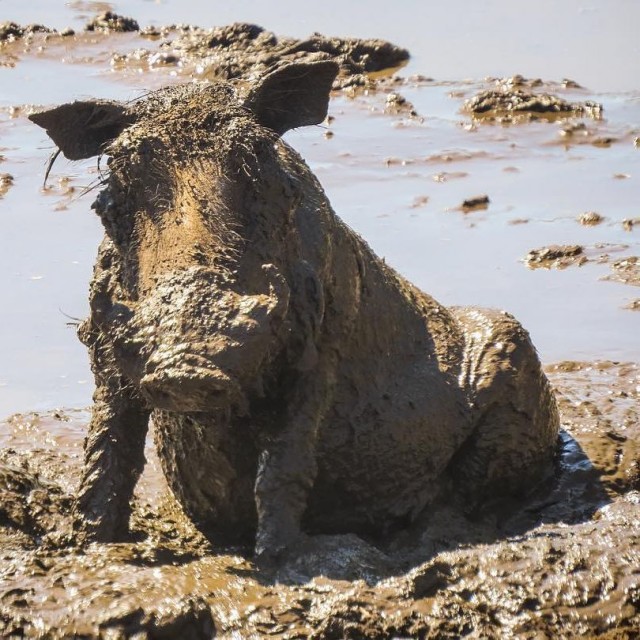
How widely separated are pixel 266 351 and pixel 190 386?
2.35 feet

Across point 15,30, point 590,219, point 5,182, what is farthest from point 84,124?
point 15,30

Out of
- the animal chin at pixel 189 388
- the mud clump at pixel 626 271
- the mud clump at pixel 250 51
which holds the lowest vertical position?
the mud clump at pixel 626 271

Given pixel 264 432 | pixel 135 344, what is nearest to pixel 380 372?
pixel 264 432

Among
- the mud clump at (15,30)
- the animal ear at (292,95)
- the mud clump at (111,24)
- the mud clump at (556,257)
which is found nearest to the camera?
the animal ear at (292,95)

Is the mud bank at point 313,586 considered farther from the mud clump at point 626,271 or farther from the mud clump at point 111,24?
the mud clump at point 111,24

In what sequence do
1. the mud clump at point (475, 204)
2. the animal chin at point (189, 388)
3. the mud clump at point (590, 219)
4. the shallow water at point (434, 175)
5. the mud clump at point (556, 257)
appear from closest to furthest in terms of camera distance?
1. the animal chin at point (189, 388)
2. the shallow water at point (434, 175)
3. the mud clump at point (556, 257)
4. the mud clump at point (590, 219)
5. the mud clump at point (475, 204)

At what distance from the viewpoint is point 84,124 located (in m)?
7.58

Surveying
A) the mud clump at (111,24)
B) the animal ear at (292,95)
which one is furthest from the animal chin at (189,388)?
the mud clump at (111,24)

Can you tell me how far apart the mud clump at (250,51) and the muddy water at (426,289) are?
0.37 m

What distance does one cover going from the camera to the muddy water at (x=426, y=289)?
6.45m

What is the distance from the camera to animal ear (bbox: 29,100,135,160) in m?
7.45

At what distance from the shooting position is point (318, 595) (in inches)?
257

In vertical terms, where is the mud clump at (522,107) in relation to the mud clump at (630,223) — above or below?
above

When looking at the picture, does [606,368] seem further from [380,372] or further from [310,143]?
[310,143]
